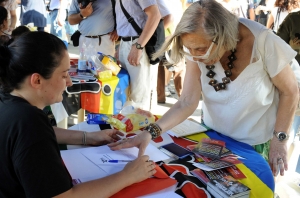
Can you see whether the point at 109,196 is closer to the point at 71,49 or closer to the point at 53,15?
the point at 53,15

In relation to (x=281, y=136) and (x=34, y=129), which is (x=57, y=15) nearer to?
(x=281, y=136)

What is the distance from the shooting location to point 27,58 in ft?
3.20

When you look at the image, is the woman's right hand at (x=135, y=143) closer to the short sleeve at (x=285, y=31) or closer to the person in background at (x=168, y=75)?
the short sleeve at (x=285, y=31)

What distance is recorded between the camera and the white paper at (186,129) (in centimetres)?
162

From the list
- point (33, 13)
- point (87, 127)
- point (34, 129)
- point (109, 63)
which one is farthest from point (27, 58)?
point (33, 13)

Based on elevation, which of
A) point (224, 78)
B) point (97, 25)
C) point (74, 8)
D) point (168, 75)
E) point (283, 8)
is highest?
point (283, 8)

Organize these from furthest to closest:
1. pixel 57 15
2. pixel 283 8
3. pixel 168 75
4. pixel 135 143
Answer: pixel 57 15 < pixel 168 75 < pixel 283 8 < pixel 135 143

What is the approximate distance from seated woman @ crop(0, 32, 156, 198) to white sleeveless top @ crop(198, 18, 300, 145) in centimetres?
63

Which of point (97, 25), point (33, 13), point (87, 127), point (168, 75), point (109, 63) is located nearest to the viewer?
point (87, 127)

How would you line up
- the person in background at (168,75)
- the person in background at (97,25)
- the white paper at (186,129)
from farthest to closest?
the person in background at (168,75), the person in background at (97,25), the white paper at (186,129)

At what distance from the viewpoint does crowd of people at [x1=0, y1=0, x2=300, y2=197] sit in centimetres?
91

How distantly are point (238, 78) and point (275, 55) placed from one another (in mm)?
189

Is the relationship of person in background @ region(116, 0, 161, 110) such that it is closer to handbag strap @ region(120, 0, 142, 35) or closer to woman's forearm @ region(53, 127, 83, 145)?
handbag strap @ region(120, 0, 142, 35)

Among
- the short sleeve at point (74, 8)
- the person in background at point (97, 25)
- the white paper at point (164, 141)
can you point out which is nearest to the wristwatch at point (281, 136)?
the white paper at point (164, 141)
